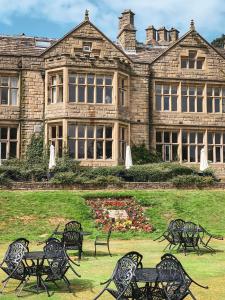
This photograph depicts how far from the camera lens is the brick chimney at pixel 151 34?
41.6m

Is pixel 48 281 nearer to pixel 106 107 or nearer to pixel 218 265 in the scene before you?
pixel 218 265

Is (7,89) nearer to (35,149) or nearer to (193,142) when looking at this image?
(35,149)

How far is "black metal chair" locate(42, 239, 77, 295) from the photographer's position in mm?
9172

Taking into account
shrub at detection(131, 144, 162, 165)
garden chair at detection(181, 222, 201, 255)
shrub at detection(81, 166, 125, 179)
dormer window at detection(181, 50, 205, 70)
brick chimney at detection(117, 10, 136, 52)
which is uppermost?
brick chimney at detection(117, 10, 136, 52)

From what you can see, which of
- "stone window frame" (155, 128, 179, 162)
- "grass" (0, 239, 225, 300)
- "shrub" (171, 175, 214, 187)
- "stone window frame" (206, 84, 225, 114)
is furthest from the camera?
"stone window frame" (206, 84, 225, 114)

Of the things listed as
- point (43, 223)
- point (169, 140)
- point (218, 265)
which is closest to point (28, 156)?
point (169, 140)

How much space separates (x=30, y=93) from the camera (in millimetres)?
30391

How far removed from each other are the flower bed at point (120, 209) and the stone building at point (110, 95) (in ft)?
26.3

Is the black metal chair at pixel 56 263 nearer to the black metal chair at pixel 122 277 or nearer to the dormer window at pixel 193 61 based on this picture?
the black metal chair at pixel 122 277

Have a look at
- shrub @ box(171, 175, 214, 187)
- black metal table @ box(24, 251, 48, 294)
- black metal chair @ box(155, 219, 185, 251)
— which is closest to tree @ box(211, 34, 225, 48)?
shrub @ box(171, 175, 214, 187)

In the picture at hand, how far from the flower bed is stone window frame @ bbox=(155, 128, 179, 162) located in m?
11.2

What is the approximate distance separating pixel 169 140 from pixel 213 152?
10.2 feet

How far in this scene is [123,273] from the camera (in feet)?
25.1

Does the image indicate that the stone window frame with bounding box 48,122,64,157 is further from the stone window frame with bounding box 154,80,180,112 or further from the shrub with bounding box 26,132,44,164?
the stone window frame with bounding box 154,80,180,112
